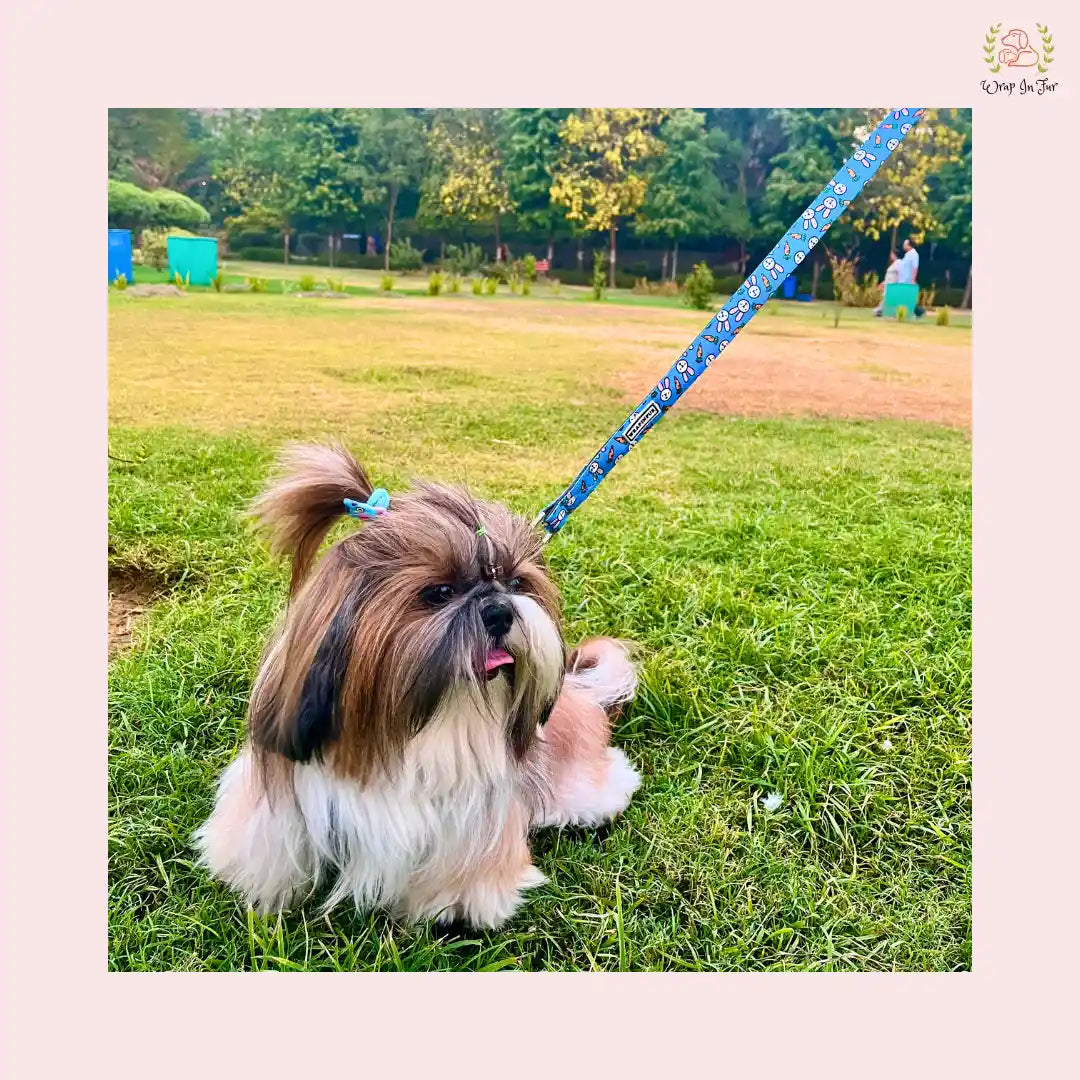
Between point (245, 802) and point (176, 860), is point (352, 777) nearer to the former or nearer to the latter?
point (245, 802)

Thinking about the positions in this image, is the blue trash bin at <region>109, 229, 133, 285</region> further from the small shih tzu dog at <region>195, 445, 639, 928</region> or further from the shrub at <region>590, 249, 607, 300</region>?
the small shih tzu dog at <region>195, 445, 639, 928</region>

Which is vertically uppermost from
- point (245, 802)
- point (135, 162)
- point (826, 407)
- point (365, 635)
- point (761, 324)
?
point (135, 162)

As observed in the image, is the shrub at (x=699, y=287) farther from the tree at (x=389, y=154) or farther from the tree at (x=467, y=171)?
the tree at (x=389, y=154)

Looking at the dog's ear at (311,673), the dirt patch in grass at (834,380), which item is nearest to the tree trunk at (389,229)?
the dirt patch in grass at (834,380)

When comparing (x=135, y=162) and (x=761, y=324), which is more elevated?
(x=135, y=162)
